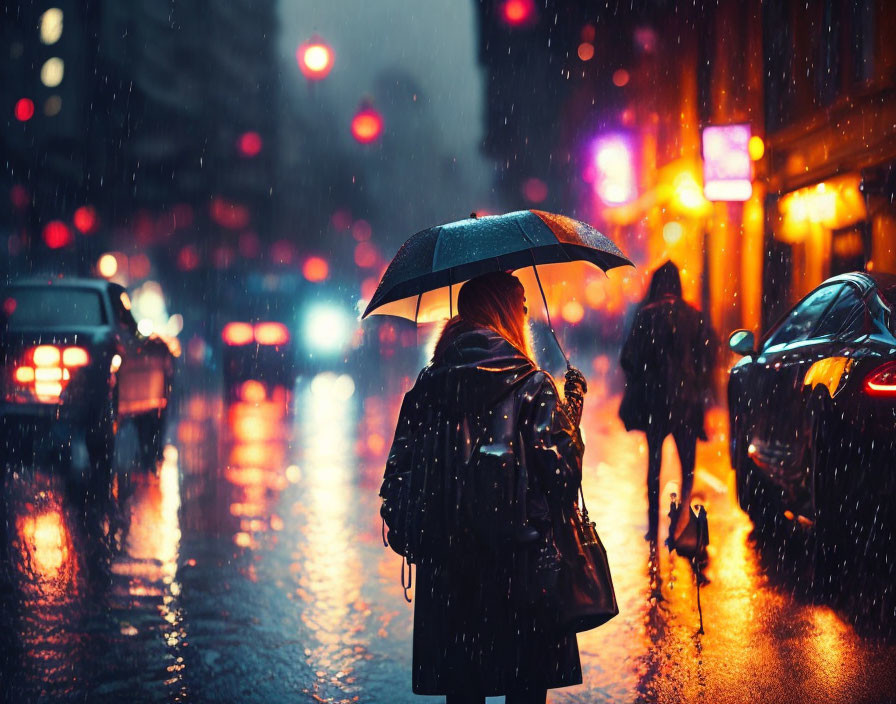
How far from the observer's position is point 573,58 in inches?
1796

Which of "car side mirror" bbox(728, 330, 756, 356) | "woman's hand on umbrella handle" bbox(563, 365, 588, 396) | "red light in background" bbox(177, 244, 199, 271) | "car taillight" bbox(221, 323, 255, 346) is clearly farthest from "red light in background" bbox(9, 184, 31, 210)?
"woman's hand on umbrella handle" bbox(563, 365, 588, 396)

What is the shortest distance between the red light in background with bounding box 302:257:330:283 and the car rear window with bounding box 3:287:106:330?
7291 cm

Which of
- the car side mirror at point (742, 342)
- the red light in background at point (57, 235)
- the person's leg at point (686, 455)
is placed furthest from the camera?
the red light in background at point (57, 235)

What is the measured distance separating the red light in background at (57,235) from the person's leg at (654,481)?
4490 cm

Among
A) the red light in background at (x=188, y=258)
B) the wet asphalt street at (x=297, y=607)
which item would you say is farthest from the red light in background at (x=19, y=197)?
the wet asphalt street at (x=297, y=607)

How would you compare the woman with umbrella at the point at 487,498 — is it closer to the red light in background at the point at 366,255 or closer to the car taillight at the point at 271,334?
the car taillight at the point at 271,334

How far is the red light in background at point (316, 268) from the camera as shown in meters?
85.9

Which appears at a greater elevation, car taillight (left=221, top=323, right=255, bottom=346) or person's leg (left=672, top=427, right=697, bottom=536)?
car taillight (left=221, top=323, right=255, bottom=346)

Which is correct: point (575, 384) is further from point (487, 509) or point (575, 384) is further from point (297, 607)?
point (297, 607)

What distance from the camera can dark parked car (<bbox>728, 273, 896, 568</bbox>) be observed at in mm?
5816

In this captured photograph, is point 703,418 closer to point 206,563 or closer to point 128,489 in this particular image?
point 206,563

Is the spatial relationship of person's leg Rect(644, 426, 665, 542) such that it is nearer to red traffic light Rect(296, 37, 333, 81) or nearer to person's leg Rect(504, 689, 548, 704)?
person's leg Rect(504, 689, 548, 704)

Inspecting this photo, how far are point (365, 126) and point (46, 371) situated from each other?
524 cm

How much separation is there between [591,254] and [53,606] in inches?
149
